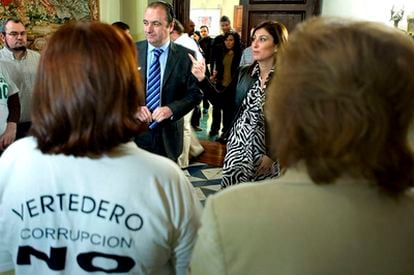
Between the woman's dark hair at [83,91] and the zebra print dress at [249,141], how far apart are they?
4.59ft

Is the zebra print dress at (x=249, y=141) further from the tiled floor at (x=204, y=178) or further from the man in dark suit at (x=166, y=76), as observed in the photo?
the tiled floor at (x=204, y=178)

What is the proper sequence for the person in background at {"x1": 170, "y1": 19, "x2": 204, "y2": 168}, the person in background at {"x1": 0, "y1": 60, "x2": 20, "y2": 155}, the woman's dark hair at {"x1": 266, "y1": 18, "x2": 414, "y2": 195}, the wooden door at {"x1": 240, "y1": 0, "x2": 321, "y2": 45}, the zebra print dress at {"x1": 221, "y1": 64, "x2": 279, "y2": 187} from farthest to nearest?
the wooden door at {"x1": 240, "y1": 0, "x2": 321, "y2": 45}, the person in background at {"x1": 170, "y1": 19, "x2": 204, "y2": 168}, the person in background at {"x1": 0, "y1": 60, "x2": 20, "y2": 155}, the zebra print dress at {"x1": 221, "y1": 64, "x2": 279, "y2": 187}, the woman's dark hair at {"x1": 266, "y1": 18, "x2": 414, "y2": 195}

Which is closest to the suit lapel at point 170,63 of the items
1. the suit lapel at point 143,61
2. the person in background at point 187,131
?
the suit lapel at point 143,61

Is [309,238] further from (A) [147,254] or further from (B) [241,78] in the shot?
(B) [241,78]

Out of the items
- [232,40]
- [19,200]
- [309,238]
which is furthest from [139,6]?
[309,238]

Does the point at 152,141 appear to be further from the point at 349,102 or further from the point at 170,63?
the point at 349,102

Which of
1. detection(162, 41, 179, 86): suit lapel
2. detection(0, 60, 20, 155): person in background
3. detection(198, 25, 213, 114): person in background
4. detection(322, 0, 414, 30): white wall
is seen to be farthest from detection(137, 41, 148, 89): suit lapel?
detection(198, 25, 213, 114): person in background

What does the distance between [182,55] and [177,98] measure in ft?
0.88

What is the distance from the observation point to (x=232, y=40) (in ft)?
19.6

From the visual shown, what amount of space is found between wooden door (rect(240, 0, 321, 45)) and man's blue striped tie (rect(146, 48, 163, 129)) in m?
2.71

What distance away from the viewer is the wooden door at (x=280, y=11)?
15.4 feet

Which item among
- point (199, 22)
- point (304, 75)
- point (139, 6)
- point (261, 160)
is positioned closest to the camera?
point (304, 75)

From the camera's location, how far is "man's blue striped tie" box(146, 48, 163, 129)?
2.43 metres

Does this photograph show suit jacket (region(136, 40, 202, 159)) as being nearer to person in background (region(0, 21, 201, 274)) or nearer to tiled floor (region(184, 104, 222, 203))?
tiled floor (region(184, 104, 222, 203))
